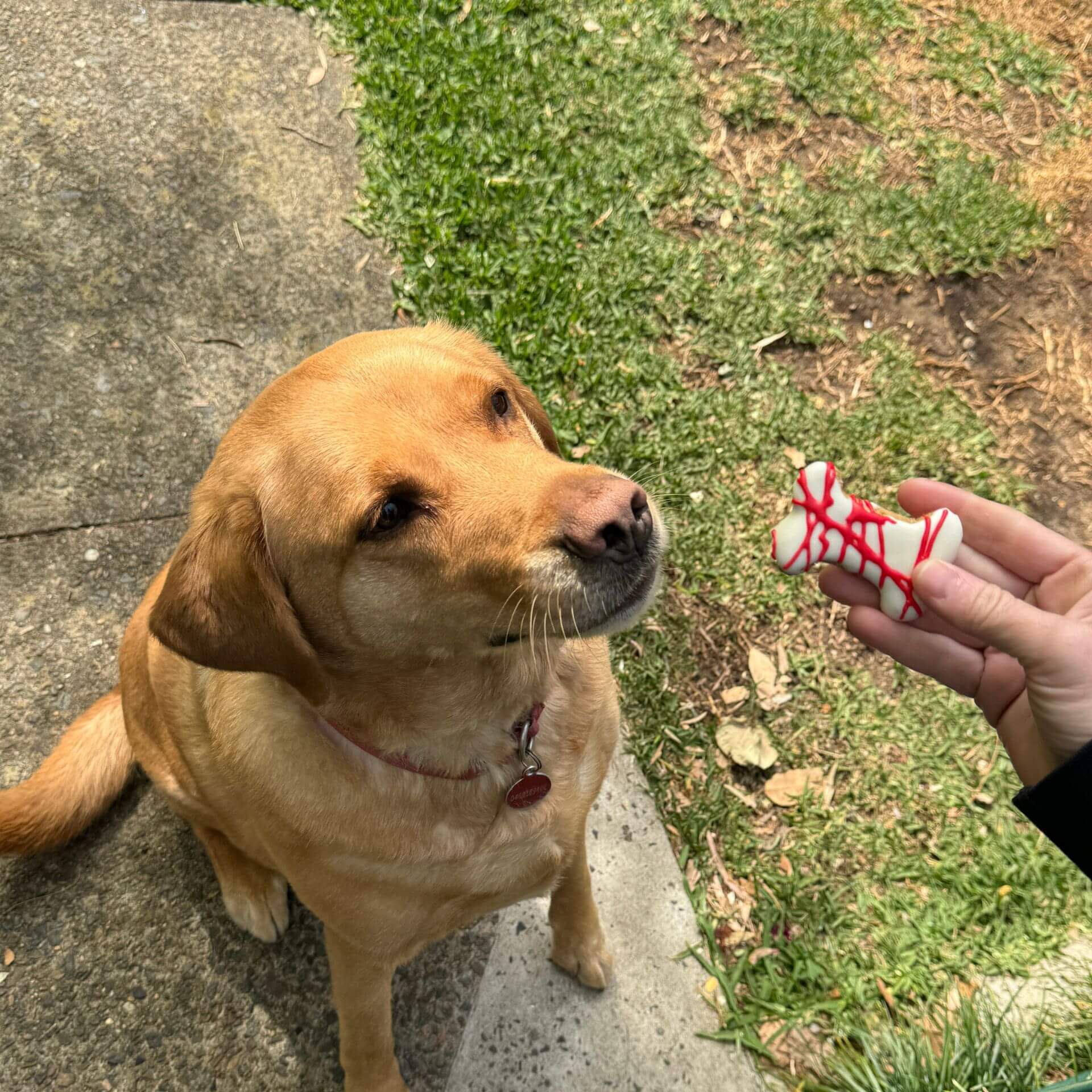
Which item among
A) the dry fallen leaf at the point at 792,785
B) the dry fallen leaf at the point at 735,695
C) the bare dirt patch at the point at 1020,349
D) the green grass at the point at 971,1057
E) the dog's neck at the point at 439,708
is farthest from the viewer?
the bare dirt patch at the point at 1020,349

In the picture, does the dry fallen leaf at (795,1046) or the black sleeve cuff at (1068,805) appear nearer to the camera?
the black sleeve cuff at (1068,805)

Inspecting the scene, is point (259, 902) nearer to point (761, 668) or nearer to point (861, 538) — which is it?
point (761, 668)

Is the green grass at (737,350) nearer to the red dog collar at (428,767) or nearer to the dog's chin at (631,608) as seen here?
the red dog collar at (428,767)

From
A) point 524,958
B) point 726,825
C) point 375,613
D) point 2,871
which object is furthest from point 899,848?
point 2,871

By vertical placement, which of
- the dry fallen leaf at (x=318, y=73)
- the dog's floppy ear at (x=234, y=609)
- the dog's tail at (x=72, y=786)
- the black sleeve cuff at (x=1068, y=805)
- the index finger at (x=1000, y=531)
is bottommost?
the dog's tail at (x=72, y=786)

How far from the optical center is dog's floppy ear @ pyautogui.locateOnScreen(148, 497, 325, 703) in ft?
5.97

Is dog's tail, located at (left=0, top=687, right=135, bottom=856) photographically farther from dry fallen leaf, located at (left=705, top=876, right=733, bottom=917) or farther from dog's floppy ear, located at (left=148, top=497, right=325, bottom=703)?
dry fallen leaf, located at (left=705, top=876, right=733, bottom=917)

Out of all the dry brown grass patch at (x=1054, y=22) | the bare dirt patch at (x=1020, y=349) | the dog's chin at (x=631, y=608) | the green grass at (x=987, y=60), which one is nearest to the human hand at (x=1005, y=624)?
the dog's chin at (x=631, y=608)

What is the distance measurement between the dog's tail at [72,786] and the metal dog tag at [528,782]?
1.51 metres

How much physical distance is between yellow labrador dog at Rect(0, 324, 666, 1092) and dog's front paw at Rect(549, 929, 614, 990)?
0.49 m

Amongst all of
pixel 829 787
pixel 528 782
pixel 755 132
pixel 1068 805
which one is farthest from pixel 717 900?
pixel 755 132

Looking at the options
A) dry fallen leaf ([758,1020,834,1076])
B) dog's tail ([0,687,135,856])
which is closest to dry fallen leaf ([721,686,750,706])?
dry fallen leaf ([758,1020,834,1076])

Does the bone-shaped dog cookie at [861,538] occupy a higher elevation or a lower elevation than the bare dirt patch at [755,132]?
lower

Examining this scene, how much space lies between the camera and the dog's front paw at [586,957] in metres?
2.80
